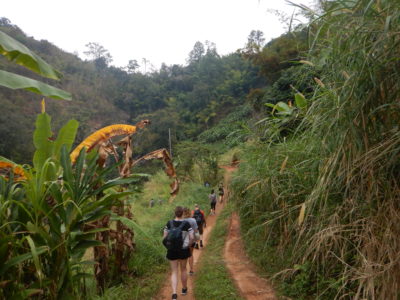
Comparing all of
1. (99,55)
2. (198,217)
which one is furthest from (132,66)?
(198,217)

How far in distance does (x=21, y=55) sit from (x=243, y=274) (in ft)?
15.7

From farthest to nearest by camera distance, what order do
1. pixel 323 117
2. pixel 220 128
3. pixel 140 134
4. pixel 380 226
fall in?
pixel 220 128
pixel 140 134
pixel 323 117
pixel 380 226

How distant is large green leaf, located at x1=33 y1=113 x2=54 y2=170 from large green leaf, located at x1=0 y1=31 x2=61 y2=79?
1.60 feet

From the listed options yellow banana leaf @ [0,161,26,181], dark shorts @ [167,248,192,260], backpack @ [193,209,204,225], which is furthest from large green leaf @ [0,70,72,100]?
backpack @ [193,209,204,225]

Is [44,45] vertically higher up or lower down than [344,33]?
higher up

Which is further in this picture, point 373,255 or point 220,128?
point 220,128

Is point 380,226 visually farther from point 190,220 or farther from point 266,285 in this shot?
point 266,285

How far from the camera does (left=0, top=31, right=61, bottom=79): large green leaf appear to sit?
237 cm

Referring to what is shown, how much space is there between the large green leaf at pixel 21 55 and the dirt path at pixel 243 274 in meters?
3.96

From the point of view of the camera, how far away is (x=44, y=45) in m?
51.8

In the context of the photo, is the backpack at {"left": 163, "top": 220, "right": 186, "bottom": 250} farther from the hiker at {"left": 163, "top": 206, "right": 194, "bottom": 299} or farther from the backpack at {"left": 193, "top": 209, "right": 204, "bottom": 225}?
the backpack at {"left": 193, "top": 209, "right": 204, "bottom": 225}

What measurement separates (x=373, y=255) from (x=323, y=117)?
44.6 inches

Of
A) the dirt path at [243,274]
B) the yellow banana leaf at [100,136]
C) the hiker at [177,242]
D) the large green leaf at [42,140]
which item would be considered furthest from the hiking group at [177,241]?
the large green leaf at [42,140]

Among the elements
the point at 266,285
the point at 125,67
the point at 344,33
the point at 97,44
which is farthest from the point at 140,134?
the point at 97,44
